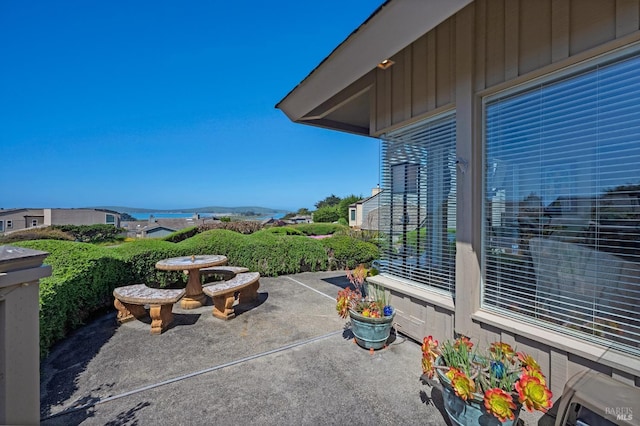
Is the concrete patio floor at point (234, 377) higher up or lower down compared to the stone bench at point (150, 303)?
lower down

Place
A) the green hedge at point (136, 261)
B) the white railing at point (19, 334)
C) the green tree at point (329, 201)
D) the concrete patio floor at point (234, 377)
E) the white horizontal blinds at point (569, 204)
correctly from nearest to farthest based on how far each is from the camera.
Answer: the white railing at point (19, 334)
the white horizontal blinds at point (569, 204)
the concrete patio floor at point (234, 377)
the green hedge at point (136, 261)
the green tree at point (329, 201)

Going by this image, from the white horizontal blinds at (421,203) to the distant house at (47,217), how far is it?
32.6 meters

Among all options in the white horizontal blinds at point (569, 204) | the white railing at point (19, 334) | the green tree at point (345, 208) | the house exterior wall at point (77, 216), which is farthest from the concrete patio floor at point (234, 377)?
the house exterior wall at point (77, 216)

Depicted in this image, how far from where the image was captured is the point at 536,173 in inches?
82.5

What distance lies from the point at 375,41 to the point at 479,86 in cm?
106

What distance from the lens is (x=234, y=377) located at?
2.44 m

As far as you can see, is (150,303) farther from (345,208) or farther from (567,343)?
(345,208)

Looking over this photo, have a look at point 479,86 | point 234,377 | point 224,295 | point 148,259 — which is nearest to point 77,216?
point 148,259

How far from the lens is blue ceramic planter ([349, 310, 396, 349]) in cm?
280

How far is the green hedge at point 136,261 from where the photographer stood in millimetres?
3068

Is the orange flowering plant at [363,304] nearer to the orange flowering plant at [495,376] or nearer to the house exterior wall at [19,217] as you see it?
the orange flowering plant at [495,376]

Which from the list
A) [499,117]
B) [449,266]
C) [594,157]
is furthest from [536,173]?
[449,266]

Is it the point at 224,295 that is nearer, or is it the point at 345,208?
the point at 224,295

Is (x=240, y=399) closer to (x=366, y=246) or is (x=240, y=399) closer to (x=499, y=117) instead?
(x=499, y=117)
